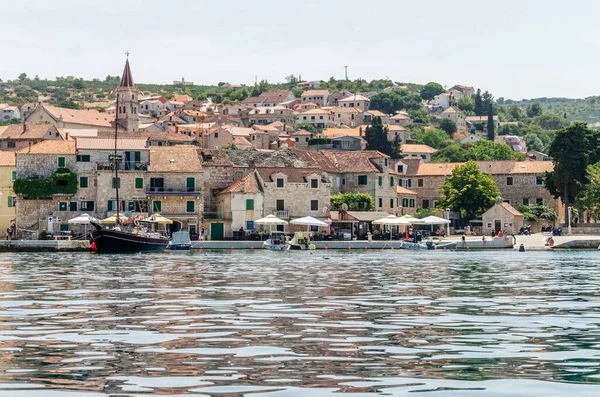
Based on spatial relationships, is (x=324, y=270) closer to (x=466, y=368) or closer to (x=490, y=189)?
(x=466, y=368)

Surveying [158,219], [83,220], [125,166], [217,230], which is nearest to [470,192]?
[217,230]

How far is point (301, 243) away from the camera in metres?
79.2

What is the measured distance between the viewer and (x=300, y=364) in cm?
1570

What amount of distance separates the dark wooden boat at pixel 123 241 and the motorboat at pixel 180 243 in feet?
10.4

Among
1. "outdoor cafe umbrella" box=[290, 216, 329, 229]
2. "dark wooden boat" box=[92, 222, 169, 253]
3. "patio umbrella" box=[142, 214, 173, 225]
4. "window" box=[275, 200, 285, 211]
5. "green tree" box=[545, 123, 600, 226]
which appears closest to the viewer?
"dark wooden boat" box=[92, 222, 169, 253]

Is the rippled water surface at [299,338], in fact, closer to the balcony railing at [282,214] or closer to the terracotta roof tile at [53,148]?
the balcony railing at [282,214]

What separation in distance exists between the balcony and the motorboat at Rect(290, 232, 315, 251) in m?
11.1

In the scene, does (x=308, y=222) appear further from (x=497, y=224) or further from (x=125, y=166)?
(x=497, y=224)

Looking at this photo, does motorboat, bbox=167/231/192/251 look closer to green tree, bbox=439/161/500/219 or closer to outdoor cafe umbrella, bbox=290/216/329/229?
outdoor cafe umbrella, bbox=290/216/329/229

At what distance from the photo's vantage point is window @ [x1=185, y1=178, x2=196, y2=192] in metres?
88.7

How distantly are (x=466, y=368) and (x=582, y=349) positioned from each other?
3.08 metres

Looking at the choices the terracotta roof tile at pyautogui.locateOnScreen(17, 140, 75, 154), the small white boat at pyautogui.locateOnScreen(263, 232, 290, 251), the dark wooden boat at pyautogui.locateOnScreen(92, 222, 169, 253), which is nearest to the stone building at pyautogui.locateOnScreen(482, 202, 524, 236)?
the small white boat at pyautogui.locateOnScreen(263, 232, 290, 251)

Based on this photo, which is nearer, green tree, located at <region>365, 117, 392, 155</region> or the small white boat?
the small white boat

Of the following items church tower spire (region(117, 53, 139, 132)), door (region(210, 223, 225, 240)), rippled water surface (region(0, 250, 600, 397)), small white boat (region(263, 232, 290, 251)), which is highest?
church tower spire (region(117, 53, 139, 132))
